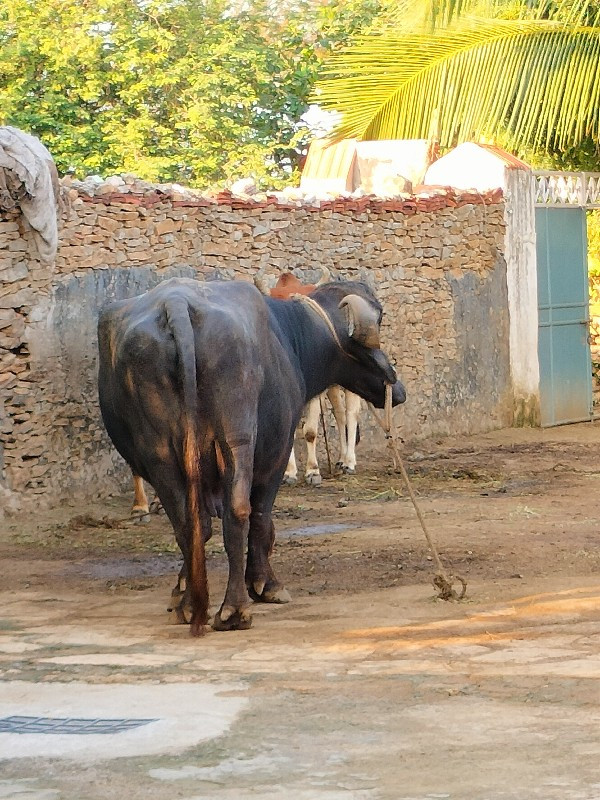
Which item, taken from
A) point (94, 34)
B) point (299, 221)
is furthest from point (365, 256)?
point (94, 34)

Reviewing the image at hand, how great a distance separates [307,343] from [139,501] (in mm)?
3134

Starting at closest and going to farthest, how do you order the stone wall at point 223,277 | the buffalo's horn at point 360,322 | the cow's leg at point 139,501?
the buffalo's horn at point 360,322, the stone wall at point 223,277, the cow's leg at point 139,501

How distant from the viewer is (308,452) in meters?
11.8

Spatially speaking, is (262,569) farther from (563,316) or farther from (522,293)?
(563,316)

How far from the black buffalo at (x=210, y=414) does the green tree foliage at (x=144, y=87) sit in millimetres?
13153

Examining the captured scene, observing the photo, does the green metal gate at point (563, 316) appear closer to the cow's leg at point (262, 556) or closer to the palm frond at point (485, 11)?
the palm frond at point (485, 11)

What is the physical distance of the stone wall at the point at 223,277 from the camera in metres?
9.70

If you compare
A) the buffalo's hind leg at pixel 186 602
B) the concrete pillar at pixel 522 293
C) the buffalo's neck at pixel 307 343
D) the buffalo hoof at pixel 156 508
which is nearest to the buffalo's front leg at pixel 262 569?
the buffalo's hind leg at pixel 186 602

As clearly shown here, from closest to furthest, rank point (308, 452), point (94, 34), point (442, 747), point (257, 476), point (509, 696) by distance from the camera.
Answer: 1. point (442, 747)
2. point (509, 696)
3. point (257, 476)
4. point (308, 452)
5. point (94, 34)

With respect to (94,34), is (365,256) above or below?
below

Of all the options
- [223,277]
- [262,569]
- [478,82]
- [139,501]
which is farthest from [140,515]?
[478,82]

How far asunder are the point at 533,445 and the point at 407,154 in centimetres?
416

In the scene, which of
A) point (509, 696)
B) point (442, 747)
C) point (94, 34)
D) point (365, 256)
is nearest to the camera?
point (442, 747)

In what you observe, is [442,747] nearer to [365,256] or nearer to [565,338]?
[365,256]
